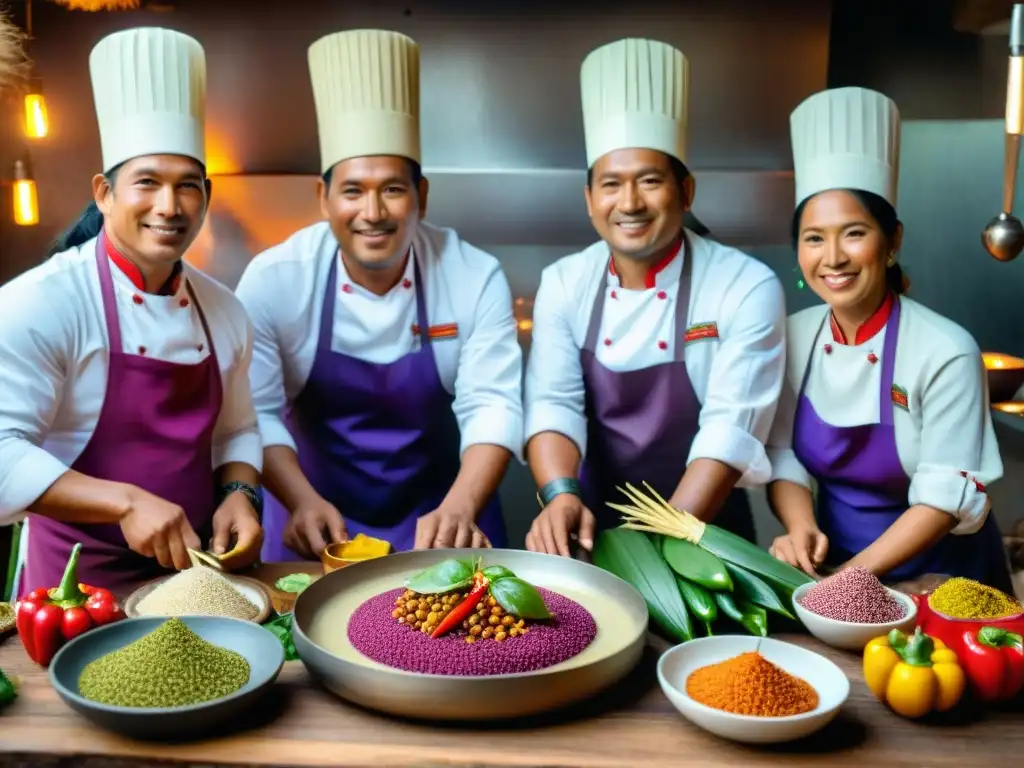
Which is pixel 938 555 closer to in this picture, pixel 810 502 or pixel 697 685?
pixel 810 502

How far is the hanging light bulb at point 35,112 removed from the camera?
301cm

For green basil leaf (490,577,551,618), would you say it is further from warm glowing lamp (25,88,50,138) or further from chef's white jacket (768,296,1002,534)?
warm glowing lamp (25,88,50,138)

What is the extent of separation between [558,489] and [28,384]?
3.36 feet

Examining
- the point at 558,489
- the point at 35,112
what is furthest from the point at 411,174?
the point at 35,112

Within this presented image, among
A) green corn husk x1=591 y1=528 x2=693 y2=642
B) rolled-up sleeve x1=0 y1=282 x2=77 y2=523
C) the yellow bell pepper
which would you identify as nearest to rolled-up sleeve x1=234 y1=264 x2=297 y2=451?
rolled-up sleeve x1=0 y1=282 x2=77 y2=523

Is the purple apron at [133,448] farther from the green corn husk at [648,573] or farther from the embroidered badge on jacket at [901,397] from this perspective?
the embroidered badge on jacket at [901,397]

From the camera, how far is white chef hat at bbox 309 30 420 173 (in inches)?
88.0

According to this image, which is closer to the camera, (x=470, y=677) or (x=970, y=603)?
(x=470, y=677)

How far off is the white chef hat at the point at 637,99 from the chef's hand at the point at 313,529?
3.28 ft

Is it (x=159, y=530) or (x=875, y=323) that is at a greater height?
(x=875, y=323)

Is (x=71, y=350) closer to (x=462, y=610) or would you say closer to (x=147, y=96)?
(x=147, y=96)

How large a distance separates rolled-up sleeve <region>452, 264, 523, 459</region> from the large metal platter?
66 centimetres

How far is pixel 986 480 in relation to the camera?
78.0 inches

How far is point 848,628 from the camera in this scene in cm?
138
